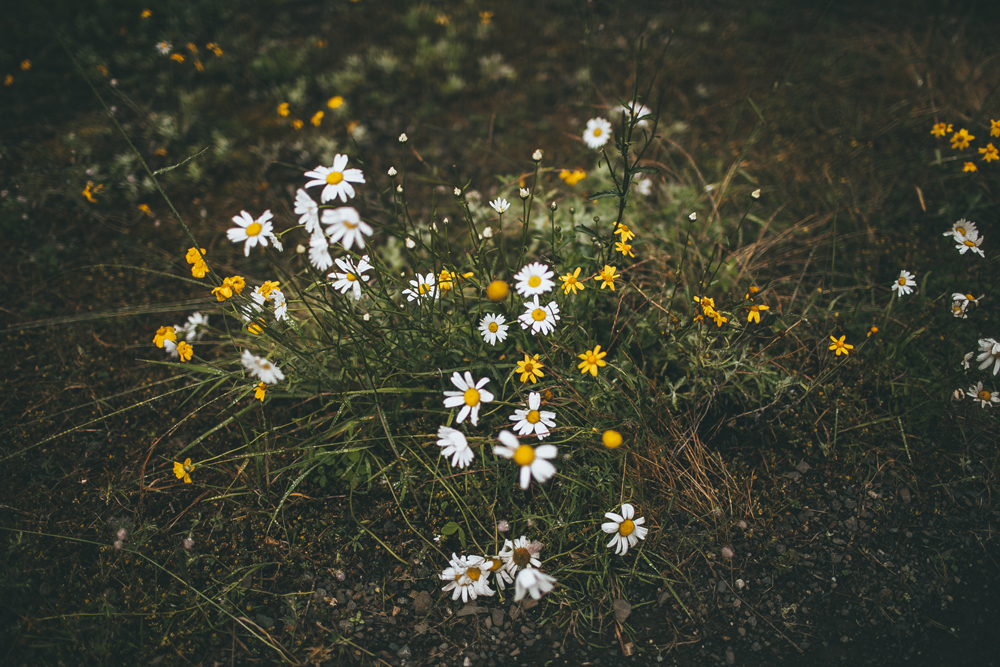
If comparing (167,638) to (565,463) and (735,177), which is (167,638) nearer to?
(565,463)

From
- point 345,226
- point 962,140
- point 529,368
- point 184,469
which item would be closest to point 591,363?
point 529,368

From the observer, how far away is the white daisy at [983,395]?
1.89 meters

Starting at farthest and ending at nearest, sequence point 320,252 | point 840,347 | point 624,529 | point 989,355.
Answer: point 840,347 → point 989,355 → point 624,529 → point 320,252

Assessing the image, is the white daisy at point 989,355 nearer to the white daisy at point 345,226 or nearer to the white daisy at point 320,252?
the white daisy at point 345,226

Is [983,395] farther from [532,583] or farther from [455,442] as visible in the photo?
[455,442]

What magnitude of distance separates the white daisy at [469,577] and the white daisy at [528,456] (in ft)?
1.72

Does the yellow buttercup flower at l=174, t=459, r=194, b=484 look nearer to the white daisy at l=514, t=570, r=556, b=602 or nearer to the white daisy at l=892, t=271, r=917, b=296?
the white daisy at l=514, t=570, r=556, b=602

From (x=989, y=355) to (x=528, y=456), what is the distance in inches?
72.7

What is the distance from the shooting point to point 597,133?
2.45m

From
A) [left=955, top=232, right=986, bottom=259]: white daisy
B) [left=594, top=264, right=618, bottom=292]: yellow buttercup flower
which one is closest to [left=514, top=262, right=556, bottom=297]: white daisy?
[left=594, top=264, right=618, bottom=292]: yellow buttercup flower

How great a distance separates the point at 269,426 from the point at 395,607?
3.19 feet

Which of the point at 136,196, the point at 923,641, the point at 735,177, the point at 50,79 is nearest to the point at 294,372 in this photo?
the point at 136,196

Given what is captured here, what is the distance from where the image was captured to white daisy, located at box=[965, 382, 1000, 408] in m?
1.89

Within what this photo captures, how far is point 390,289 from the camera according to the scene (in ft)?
7.94
